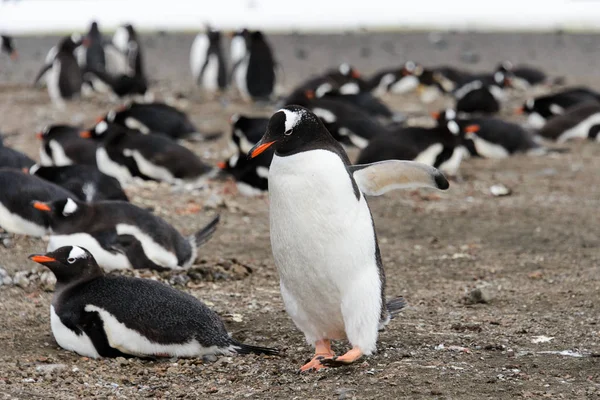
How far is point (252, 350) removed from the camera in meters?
3.76

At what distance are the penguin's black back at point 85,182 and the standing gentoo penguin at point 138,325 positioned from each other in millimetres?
2310

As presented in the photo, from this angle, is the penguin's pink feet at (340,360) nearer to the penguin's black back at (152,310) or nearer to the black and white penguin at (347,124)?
the penguin's black back at (152,310)

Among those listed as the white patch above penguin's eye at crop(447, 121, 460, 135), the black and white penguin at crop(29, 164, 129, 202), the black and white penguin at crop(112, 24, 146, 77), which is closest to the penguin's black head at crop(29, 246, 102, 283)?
the black and white penguin at crop(29, 164, 129, 202)

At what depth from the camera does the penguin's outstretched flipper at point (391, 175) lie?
12.1 ft

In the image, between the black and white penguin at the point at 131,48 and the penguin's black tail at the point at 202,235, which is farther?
the black and white penguin at the point at 131,48

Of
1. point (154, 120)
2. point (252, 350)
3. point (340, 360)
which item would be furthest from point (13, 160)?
point (340, 360)

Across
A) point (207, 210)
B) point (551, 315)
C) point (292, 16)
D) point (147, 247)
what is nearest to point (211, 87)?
point (207, 210)

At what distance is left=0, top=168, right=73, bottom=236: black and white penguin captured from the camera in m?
5.52

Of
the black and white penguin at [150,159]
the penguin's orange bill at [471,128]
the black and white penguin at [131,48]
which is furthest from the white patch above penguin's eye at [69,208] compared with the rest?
the black and white penguin at [131,48]

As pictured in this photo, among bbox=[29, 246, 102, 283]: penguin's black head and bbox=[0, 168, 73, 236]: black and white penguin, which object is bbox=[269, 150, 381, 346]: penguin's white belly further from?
bbox=[0, 168, 73, 236]: black and white penguin

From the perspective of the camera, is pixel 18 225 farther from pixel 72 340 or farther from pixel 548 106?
pixel 548 106

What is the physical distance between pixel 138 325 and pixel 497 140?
243 inches

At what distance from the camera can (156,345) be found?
372 centimetres

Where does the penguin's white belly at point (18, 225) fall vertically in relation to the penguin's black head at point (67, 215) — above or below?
below
